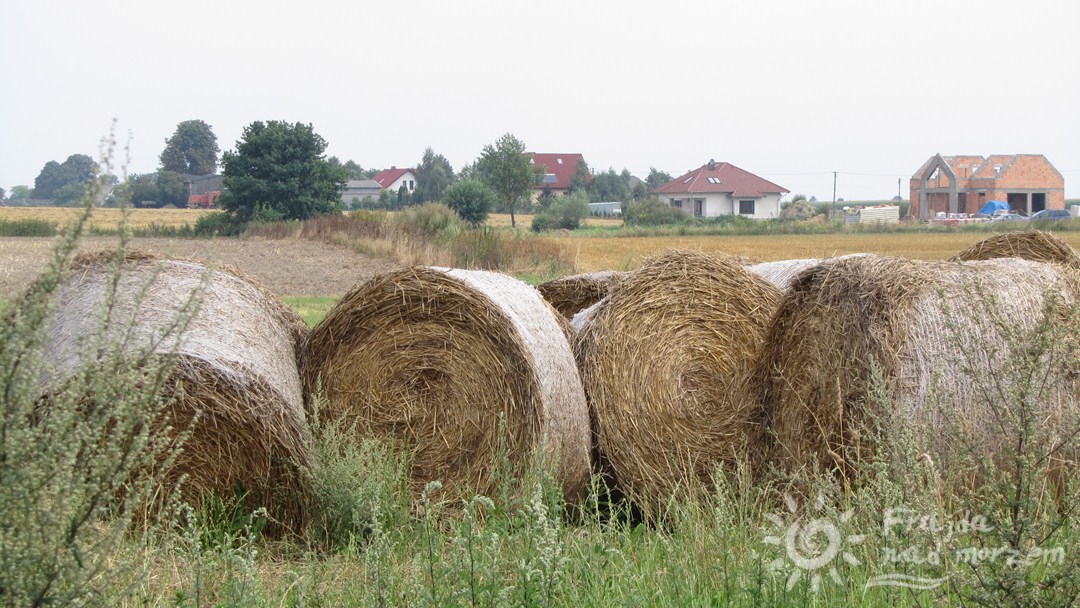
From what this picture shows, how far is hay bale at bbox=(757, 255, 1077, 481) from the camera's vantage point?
5273 millimetres

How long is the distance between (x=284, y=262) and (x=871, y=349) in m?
24.2

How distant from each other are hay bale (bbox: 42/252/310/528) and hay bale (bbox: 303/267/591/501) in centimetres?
48

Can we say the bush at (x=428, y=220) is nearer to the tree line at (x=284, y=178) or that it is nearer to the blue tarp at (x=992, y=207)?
the tree line at (x=284, y=178)

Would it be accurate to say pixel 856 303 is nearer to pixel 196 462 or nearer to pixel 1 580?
pixel 196 462

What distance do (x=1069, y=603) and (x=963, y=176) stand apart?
84036 mm

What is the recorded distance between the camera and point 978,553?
3385 mm

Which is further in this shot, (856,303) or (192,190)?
(192,190)

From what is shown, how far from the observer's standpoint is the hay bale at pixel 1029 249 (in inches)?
264

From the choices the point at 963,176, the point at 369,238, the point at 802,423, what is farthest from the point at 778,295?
the point at 963,176

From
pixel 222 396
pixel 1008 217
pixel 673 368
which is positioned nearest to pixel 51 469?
pixel 222 396

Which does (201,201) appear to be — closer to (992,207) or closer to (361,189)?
(361,189)

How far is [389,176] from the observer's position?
120 meters

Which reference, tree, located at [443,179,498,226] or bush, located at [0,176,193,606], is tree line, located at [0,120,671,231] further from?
bush, located at [0,176,193,606]

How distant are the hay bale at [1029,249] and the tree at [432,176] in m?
86.4
